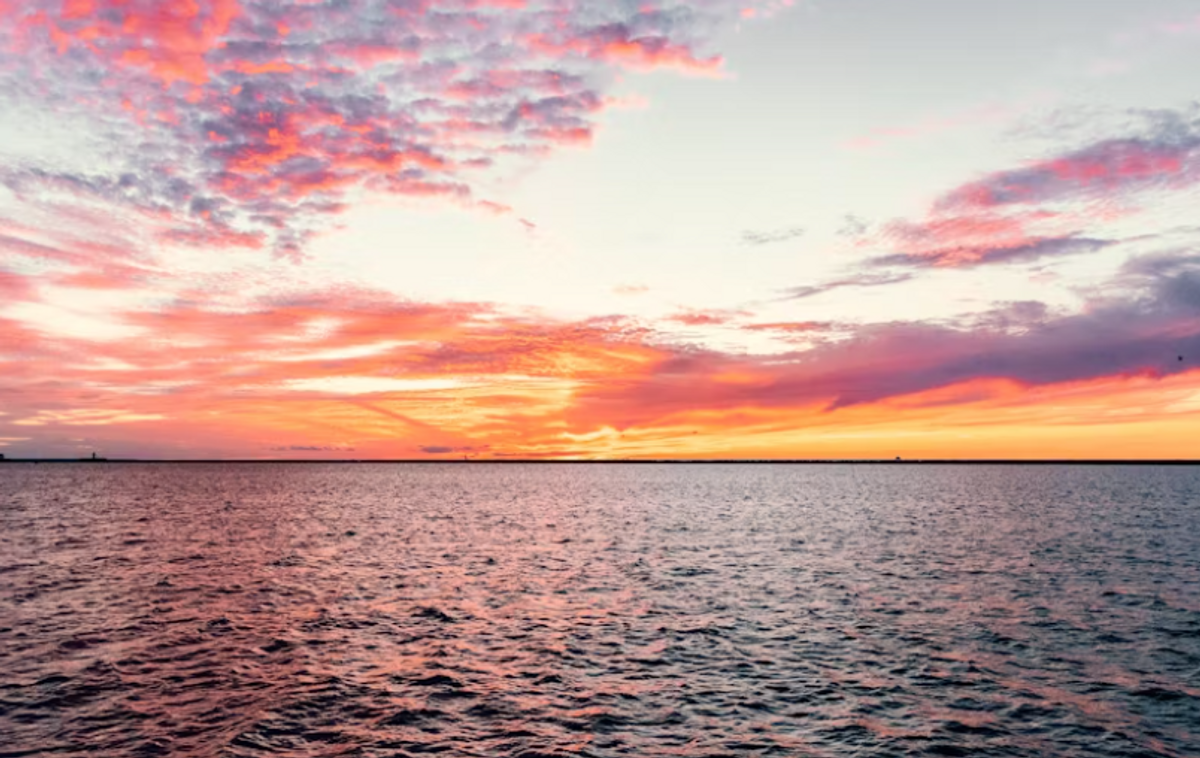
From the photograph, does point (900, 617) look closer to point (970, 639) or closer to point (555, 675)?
point (970, 639)

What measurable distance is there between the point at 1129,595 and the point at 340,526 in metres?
81.9

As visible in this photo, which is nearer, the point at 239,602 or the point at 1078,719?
the point at 1078,719

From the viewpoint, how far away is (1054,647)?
3662cm

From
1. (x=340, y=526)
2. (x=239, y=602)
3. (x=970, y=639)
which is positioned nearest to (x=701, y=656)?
(x=970, y=639)

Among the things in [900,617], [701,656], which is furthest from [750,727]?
[900,617]

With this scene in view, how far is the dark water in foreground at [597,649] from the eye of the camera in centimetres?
2550

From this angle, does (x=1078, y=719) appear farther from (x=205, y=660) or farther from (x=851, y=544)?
(x=851, y=544)

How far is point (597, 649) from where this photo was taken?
119ft

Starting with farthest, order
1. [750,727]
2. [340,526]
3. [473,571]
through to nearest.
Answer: [340,526] → [473,571] → [750,727]

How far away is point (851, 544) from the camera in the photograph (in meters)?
79.6

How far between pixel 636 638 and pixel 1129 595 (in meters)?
33.4

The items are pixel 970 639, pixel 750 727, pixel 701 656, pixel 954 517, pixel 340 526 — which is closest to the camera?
pixel 750 727

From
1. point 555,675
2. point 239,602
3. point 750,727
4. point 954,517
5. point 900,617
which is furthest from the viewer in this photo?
point 954,517

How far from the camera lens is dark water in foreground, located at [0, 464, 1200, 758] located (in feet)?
A: 83.7
